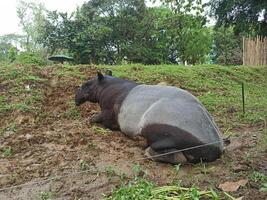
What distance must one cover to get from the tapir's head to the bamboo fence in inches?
429

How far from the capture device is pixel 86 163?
5164 mm

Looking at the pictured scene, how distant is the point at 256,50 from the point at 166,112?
42.7ft

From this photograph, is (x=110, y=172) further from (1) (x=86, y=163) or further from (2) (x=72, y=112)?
(2) (x=72, y=112)

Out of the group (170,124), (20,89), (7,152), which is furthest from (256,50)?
(7,152)

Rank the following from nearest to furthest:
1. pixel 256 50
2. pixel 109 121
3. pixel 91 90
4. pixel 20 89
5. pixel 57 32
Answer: pixel 109 121, pixel 91 90, pixel 20 89, pixel 256 50, pixel 57 32

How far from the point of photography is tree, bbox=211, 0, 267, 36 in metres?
14.5

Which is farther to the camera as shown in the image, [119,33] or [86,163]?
[119,33]

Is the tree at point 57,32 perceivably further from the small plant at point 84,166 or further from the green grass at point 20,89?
the small plant at point 84,166

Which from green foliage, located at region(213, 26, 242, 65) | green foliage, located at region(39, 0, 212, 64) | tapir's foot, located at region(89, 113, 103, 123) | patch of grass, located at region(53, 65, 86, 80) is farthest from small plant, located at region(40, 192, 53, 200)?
green foliage, located at region(213, 26, 242, 65)

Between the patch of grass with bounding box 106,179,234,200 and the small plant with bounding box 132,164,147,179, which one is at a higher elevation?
the patch of grass with bounding box 106,179,234,200

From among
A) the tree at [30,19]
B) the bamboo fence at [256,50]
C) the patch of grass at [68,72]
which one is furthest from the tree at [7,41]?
the patch of grass at [68,72]

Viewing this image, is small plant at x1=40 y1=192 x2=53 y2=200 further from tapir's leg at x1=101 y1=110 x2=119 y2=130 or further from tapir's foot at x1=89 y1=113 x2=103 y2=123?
tapir's foot at x1=89 y1=113 x2=103 y2=123

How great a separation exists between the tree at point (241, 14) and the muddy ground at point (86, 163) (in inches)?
333

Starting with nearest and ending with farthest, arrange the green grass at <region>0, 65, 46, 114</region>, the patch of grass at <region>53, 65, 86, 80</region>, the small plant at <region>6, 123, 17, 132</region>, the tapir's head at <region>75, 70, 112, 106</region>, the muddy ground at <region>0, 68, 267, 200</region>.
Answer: the muddy ground at <region>0, 68, 267, 200</region> → the small plant at <region>6, 123, 17, 132</region> → the tapir's head at <region>75, 70, 112, 106</region> → the green grass at <region>0, 65, 46, 114</region> → the patch of grass at <region>53, 65, 86, 80</region>
